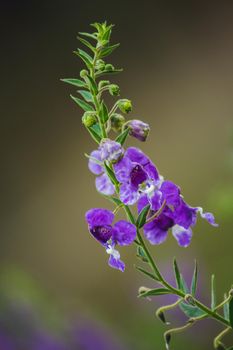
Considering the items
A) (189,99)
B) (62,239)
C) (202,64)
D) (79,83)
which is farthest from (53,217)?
(79,83)

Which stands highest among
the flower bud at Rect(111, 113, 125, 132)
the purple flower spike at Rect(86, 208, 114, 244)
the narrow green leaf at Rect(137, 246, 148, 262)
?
the flower bud at Rect(111, 113, 125, 132)

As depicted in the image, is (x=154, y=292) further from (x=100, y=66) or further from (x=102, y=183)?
(x=100, y=66)

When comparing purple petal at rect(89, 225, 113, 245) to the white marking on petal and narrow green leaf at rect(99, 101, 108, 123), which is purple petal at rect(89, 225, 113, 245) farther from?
narrow green leaf at rect(99, 101, 108, 123)

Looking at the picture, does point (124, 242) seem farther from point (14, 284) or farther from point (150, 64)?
point (150, 64)

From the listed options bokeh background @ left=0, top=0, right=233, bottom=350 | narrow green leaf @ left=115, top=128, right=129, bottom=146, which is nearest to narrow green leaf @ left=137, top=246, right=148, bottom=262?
narrow green leaf @ left=115, top=128, right=129, bottom=146

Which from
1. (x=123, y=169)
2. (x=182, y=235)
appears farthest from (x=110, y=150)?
(x=182, y=235)

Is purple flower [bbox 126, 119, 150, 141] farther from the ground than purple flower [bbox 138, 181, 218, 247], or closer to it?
farther from the ground
